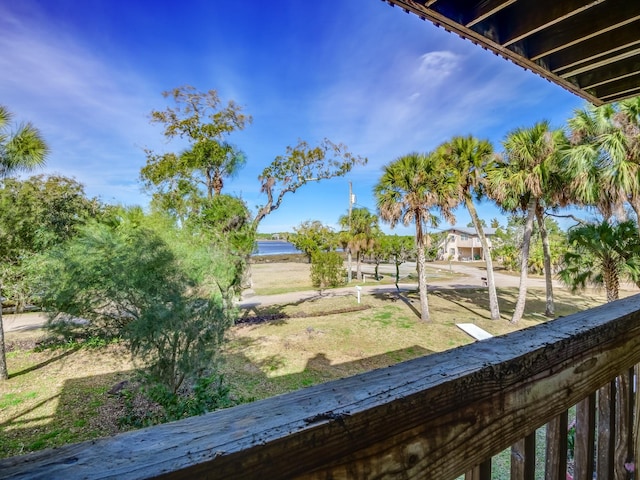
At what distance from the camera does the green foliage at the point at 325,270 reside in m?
18.8

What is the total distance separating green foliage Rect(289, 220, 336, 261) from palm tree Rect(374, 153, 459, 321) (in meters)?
15.7

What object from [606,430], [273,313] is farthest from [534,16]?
[273,313]

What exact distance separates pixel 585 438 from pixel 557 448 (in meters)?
0.17

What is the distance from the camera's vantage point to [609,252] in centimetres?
871

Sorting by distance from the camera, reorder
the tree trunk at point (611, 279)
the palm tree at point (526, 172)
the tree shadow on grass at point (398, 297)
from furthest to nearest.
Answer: the tree shadow on grass at point (398, 297), the palm tree at point (526, 172), the tree trunk at point (611, 279)

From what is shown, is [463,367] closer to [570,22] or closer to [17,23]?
[570,22]

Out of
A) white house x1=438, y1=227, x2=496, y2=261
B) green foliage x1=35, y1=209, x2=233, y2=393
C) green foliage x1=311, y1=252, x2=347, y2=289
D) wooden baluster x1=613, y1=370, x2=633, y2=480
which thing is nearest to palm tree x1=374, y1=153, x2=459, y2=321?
green foliage x1=311, y1=252, x2=347, y2=289

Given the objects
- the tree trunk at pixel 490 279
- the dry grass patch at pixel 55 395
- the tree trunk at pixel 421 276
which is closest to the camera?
the dry grass patch at pixel 55 395

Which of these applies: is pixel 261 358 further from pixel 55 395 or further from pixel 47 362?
pixel 47 362

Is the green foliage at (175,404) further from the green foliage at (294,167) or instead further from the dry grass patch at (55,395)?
the green foliage at (294,167)

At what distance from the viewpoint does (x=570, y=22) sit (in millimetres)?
1507

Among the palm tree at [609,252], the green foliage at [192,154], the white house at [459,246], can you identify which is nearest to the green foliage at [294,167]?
the green foliage at [192,154]

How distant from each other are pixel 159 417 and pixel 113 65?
8745 millimetres

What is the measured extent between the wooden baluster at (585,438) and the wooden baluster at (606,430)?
131mm
